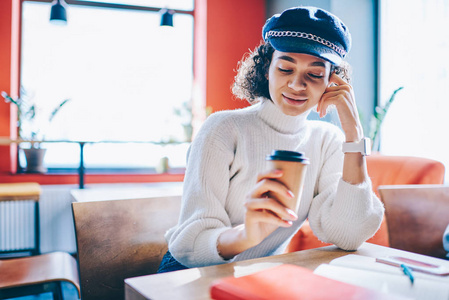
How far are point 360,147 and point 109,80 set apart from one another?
14.1 feet

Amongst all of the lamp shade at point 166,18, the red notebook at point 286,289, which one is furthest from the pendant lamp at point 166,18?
the red notebook at point 286,289

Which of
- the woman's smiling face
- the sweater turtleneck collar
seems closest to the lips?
the woman's smiling face

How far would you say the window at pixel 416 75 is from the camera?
143 inches

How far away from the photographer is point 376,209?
1116 millimetres

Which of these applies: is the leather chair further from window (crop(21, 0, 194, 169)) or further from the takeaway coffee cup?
window (crop(21, 0, 194, 169))

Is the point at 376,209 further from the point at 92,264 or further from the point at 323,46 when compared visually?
the point at 92,264

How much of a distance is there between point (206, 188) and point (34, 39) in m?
4.37

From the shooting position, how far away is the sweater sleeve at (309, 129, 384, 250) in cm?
104

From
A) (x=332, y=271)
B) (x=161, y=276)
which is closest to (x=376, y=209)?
(x=332, y=271)

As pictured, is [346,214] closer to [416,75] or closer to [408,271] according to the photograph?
[408,271]

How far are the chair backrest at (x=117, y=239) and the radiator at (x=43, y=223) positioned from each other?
9.70 feet

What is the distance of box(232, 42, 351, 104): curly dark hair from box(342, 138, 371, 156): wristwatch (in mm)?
285

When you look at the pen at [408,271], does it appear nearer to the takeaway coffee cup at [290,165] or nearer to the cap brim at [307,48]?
the takeaway coffee cup at [290,165]

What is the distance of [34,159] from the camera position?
420 cm
